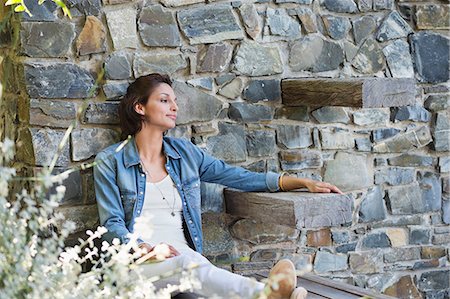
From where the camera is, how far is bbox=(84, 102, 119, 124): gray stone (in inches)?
150

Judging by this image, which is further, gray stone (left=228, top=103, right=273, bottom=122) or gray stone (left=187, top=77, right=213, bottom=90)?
gray stone (left=228, top=103, right=273, bottom=122)

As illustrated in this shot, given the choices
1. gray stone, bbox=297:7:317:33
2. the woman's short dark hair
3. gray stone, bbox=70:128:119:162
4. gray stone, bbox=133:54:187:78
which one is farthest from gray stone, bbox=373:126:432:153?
gray stone, bbox=70:128:119:162

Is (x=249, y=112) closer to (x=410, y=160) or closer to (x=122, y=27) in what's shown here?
(x=122, y=27)

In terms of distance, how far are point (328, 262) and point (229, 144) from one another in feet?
2.76

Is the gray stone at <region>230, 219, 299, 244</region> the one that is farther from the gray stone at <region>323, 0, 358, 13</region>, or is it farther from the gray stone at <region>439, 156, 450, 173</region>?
the gray stone at <region>323, 0, 358, 13</region>

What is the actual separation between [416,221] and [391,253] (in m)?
0.22

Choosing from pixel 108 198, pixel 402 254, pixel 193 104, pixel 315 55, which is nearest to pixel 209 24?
pixel 193 104

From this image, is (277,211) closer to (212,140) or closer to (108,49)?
(212,140)

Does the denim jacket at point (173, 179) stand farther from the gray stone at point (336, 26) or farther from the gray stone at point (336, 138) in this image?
the gray stone at point (336, 26)

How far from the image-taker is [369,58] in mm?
4508

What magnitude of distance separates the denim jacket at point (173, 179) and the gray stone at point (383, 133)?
79 cm

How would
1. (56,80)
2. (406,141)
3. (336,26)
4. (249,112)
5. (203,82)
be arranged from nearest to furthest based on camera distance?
1. (56,80)
2. (203,82)
3. (249,112)
4. (336,26)
5. (406,141)

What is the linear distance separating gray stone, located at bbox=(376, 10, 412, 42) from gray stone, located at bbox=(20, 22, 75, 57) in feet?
5.36

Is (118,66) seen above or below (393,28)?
below
